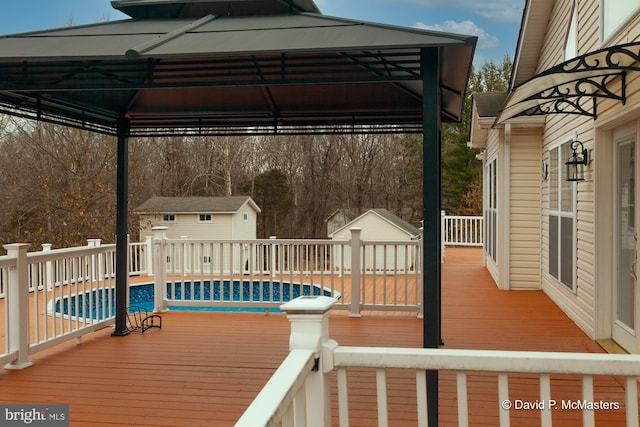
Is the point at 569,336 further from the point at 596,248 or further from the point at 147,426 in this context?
the point at 147,426

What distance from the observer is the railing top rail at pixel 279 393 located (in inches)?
58.3

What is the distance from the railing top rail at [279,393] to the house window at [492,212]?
351 inches

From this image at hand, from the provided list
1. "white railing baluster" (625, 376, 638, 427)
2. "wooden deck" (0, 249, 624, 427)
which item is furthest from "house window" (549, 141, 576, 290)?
"white railing baluster" (625, 376, 638, 427)

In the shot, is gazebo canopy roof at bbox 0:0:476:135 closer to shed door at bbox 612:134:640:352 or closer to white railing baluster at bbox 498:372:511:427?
shed door at bbox 612:134:640:352

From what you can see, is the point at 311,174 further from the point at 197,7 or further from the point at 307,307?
the point at 307,307

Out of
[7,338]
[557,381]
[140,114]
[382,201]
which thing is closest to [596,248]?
[557,381]

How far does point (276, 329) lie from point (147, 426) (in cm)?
292

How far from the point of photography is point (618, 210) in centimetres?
543

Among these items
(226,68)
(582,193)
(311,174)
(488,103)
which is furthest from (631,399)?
(311,174)

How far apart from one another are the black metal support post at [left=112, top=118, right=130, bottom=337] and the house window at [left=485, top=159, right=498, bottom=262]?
6.62 metres

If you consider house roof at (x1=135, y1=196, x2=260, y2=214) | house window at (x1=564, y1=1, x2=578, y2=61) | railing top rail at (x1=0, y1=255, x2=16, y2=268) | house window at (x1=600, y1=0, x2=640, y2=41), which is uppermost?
house window at (x1=564, y1=1, x2=578, y2=61)

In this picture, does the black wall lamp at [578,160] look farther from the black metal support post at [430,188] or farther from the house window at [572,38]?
the black metal support post at [430,188]

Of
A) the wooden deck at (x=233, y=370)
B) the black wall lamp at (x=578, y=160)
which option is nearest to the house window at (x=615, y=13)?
the black wall lamp at (x=578, y=160)

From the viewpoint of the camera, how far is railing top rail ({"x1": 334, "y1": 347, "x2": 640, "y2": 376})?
75.1 inches
